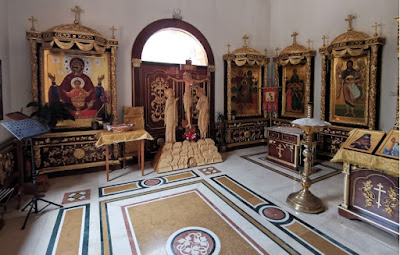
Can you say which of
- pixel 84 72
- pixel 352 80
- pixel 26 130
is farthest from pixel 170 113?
pixel 352 80

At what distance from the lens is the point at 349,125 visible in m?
5.74

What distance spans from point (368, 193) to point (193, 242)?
2.35 m

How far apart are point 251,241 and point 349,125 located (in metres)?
4.48

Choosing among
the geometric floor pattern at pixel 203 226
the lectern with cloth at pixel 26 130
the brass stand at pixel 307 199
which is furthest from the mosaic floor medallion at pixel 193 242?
the lectern with cloth at pixel 26 130

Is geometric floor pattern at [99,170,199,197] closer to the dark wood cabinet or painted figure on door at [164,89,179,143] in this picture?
painted figure on door at [164,89,179,143]

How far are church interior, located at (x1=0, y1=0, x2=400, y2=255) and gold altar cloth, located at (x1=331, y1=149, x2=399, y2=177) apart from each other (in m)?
0.01

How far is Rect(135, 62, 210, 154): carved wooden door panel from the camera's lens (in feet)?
19.6

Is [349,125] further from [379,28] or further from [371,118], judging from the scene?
[379,28]

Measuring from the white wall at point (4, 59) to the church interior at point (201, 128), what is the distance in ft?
0.18

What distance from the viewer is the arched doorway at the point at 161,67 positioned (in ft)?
19.4

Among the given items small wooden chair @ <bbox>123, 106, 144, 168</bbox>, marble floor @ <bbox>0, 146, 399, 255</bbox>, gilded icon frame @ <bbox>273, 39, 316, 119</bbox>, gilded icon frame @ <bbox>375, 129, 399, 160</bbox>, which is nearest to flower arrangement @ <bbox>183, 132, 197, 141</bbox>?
small wooden chair @ <bbox>123, 106, 144, 168</bbox>

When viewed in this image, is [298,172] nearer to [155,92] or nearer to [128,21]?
[155,92]

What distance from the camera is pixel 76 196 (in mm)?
4074

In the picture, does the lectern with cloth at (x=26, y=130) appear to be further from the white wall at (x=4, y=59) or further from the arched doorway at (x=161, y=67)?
the arched doorway at (x=161, y=67)
